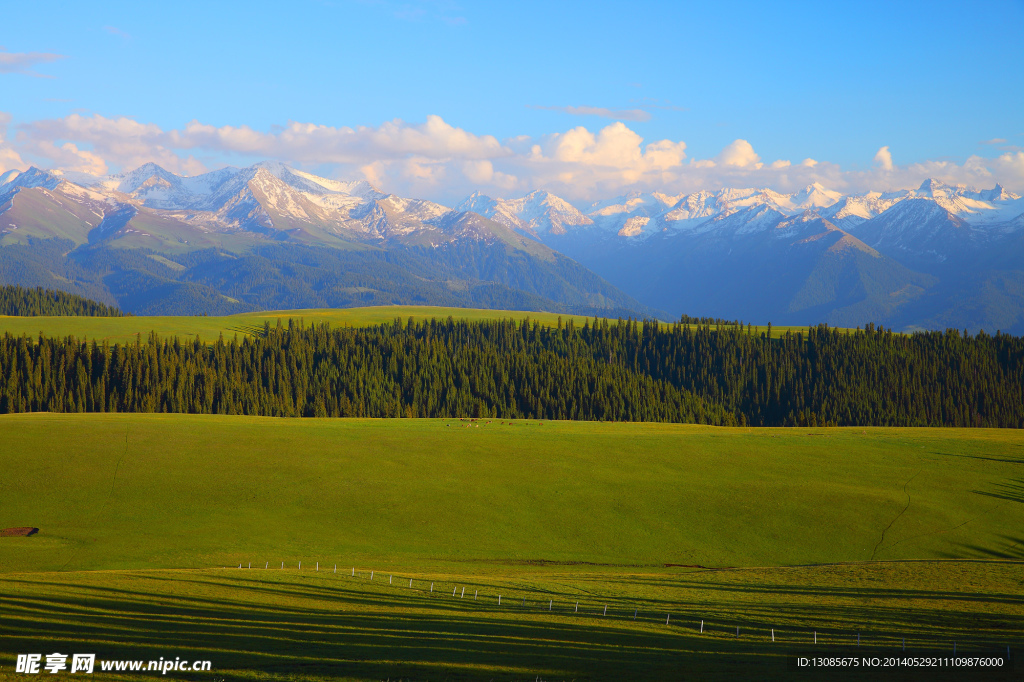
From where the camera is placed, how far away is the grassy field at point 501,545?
3544 cm

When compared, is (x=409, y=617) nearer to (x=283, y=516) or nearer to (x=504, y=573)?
(x=504, y=573)

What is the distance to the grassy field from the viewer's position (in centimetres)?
3544

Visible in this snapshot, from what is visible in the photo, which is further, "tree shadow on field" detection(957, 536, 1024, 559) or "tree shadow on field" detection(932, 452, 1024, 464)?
"tree shadow on field" detection(932, 452, 1024, 464)

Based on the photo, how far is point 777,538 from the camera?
72.1 metres

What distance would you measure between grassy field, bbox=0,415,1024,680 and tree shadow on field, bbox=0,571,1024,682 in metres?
0.20

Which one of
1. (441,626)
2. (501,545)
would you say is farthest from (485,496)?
(441,626)

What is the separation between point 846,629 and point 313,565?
38819 mm

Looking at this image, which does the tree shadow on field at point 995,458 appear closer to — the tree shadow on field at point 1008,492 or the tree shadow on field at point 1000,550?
the tree shadow on field at point 1008,492

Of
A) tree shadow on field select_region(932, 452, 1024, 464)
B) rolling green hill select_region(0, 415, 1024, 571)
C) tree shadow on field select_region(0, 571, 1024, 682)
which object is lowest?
rolling green hill select_region(0, 415, 1024, 571)

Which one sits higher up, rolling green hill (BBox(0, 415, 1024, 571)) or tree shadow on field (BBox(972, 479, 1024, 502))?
tree shadow on field (BBox(972, 479, 1024, 502))

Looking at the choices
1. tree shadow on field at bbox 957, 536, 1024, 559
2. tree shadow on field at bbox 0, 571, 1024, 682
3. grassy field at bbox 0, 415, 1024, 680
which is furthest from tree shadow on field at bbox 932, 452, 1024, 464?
tree shadow on field at bbox 0, 571, 1024, 682

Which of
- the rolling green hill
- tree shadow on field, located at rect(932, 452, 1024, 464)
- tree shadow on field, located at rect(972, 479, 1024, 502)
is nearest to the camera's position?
the rolling green hill

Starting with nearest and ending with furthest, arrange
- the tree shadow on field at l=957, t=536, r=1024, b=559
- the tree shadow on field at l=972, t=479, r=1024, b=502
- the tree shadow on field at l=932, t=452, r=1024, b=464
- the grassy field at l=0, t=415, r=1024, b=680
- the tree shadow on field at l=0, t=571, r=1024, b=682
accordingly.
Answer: the tree shadow on field at l=0, t=571, r=1024, b=682 → the grassy field at l=0, t=415, r=1024, b=680 → the tree shadow on field at l=957, t=536, r=1024, b=559 → the tree shadow on field at l=972, t=479, r=1024, b=502 → the tree shadow on field at l=932, t=452, r=1024, b=464

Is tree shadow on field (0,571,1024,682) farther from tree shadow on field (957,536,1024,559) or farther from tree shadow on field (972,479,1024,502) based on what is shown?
tree shadow on field (972,479,1024,502)
